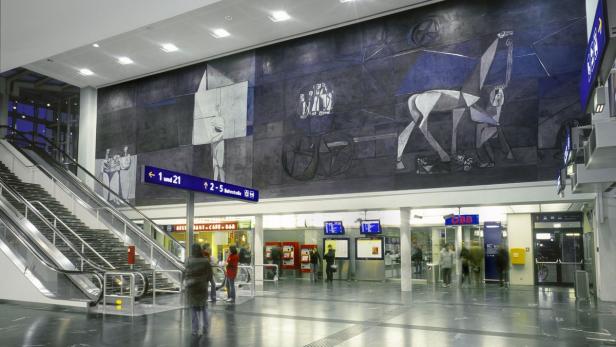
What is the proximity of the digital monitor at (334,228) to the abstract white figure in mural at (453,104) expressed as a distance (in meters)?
4.95

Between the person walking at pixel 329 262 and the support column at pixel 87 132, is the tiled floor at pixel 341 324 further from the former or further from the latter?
the support column at pixel 87 132

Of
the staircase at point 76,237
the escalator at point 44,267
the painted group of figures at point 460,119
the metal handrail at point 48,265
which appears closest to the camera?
the metal handrail at point 48,265

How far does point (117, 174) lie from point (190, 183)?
14163mm

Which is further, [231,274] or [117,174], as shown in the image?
[117,174]

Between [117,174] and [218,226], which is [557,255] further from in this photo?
[117,174]

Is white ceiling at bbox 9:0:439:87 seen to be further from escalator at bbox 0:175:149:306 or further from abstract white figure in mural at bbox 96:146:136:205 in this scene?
escalator at bbox 0:175:149:306

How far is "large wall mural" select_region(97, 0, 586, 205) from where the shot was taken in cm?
Result: 1563

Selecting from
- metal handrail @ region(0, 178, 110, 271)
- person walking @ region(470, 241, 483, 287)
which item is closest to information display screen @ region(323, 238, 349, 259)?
person walking @ region(470, 241, 483, 287)

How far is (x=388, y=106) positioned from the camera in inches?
712

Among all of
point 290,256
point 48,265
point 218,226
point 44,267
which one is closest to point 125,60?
point 218,226

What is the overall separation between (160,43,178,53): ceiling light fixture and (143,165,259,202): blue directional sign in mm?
9787

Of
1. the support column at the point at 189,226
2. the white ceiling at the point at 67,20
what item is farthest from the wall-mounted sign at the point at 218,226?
the white ceiling at the point at 67,20

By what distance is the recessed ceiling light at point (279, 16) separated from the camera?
751 inches

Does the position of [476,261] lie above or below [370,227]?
below
